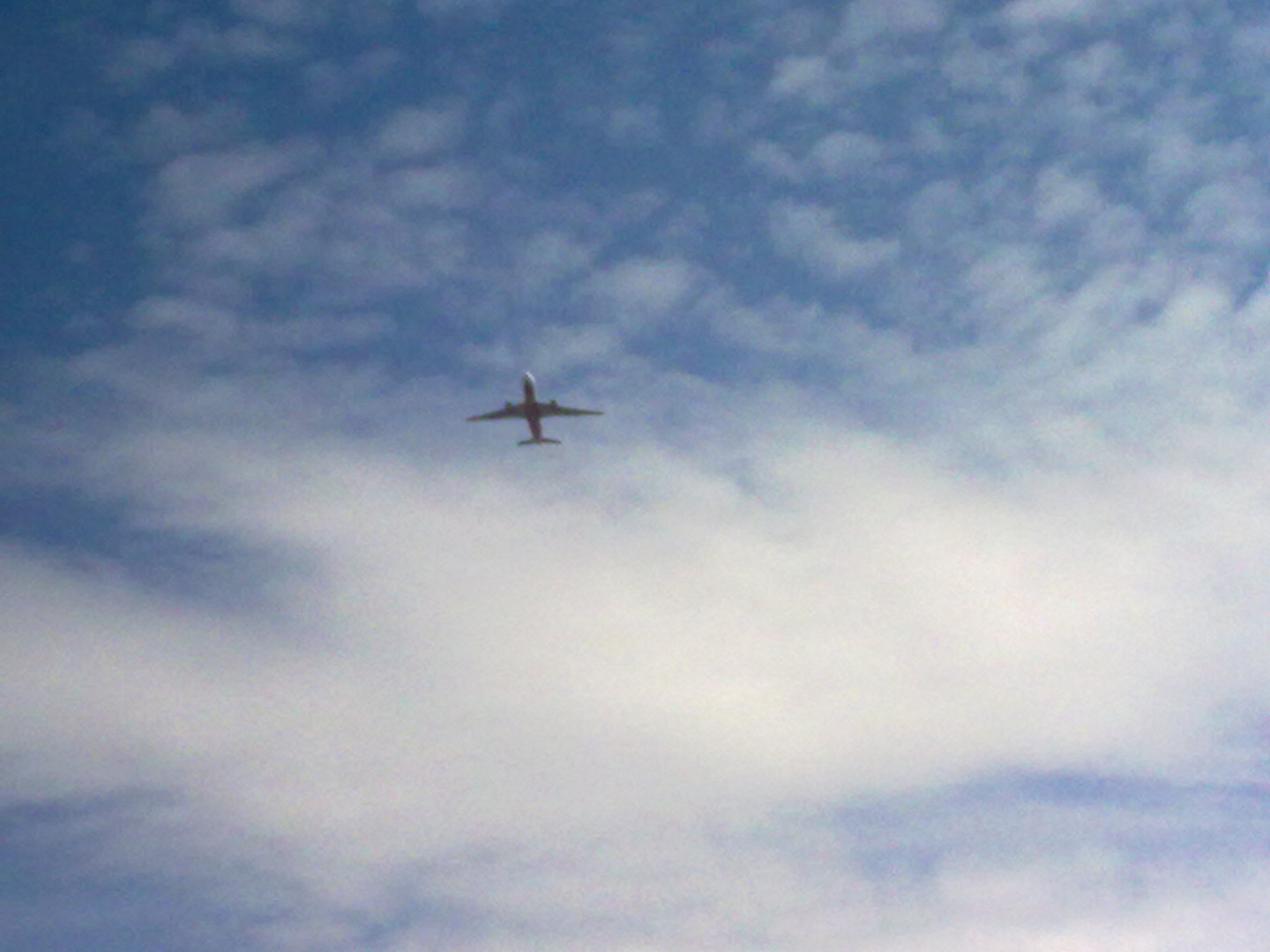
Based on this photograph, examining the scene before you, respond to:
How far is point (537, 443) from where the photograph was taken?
169 metres
